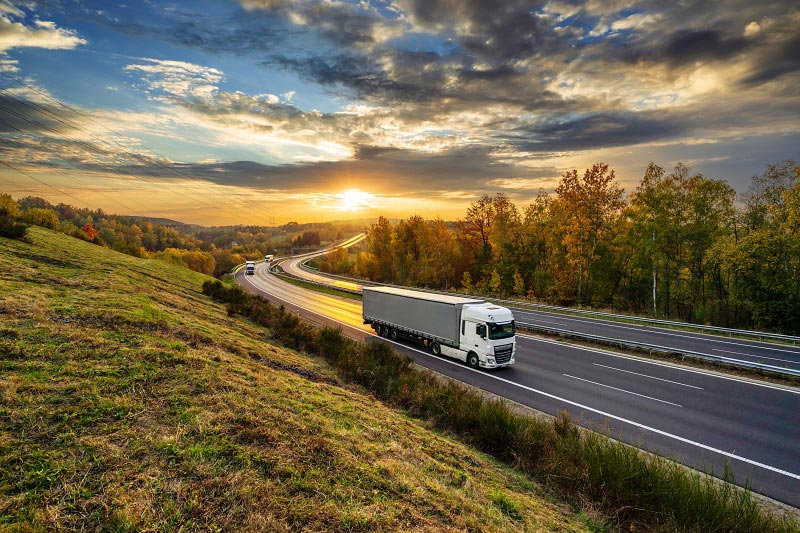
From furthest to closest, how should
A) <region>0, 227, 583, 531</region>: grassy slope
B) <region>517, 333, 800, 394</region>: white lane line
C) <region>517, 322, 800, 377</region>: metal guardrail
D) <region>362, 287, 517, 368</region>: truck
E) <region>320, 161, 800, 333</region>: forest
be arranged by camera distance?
<region>320, 161, 800, 333</region>: forest → <region>362, 287, 517, 368</region>: truck → <region>517, 322, 800, 377</region>: metal guardrail → <region>517, 333, 800, 394</region>: white lane line → <region>0, 227, 583, 531</region>: grassy slope

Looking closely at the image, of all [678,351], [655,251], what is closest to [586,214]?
[655,251]

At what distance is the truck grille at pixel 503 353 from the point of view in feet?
61.5

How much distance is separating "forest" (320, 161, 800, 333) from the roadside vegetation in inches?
1235

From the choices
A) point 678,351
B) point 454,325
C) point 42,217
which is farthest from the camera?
point 42,217

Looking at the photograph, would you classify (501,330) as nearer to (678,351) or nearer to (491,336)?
(491,336)

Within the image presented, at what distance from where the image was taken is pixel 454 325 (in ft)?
67.4

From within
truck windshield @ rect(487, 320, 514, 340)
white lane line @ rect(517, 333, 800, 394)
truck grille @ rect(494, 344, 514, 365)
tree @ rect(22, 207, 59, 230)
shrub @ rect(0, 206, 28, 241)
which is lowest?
white lane line @ rect(517, 333, 800, 394)

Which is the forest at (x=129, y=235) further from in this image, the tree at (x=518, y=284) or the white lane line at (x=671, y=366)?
the tree at (x=518, y=284)

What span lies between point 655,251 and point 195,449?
45.1m

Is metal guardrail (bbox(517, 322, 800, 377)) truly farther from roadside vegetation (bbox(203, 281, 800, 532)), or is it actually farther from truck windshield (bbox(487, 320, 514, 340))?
roadside vegetation (bbox(203, 281, 800, 532))

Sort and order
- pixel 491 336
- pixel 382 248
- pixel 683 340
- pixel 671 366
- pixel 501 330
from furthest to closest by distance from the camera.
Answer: pixel 382 248, pixel 683 340, pixel 671 366, pixel 501 330, pixel 491 336

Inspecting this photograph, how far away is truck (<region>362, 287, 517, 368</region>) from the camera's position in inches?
742

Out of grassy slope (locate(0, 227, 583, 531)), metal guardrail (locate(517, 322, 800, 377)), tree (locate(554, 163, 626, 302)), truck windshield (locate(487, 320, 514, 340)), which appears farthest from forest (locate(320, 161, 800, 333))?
grassy slope (locate(0, 227, 583, 531))

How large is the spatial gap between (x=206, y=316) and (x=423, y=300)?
1282 cm
